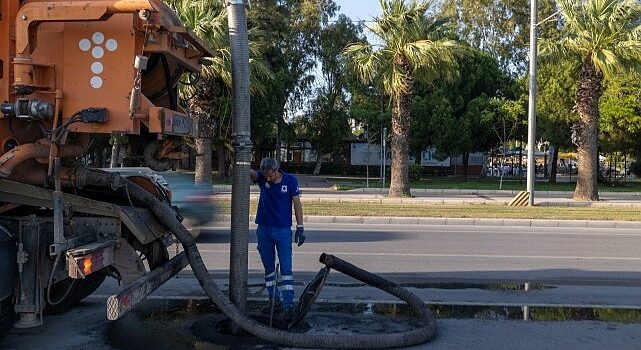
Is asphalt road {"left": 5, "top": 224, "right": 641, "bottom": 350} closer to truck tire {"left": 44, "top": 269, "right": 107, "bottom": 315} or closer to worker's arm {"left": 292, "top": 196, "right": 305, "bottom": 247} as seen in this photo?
truck tire {"left": 44, "top": 269, "right": 107, "bottom": 315}

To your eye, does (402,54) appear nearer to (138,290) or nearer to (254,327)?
(254,327)

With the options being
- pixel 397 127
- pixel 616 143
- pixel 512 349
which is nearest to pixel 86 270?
pixel 512 349

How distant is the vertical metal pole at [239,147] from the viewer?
6152 mm

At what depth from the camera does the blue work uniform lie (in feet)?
22.5

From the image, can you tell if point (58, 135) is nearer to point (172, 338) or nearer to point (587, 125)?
point (172, 338)

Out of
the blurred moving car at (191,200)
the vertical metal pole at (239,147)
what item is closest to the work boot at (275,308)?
the vertical metal pole at (239,147)

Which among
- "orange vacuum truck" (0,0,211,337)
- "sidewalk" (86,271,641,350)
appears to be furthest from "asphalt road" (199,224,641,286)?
"orange vacuum truck" (0,0,211,337)

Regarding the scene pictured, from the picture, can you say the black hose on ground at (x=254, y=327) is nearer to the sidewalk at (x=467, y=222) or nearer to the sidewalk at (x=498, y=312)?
the sidewalk at (x=498, y=312)

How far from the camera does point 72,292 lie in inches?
259

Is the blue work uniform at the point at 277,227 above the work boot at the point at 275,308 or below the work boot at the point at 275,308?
above

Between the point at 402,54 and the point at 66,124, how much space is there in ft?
67.3

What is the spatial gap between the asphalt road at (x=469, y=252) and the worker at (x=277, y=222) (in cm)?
289

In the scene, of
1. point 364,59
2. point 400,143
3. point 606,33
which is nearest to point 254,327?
point 364,59

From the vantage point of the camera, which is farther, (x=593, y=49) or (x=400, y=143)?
(x=400, y=143)
